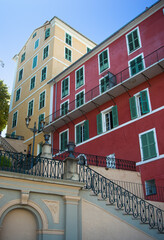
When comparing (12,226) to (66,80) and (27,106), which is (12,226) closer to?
(66,80)

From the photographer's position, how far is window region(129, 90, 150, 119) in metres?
16.6

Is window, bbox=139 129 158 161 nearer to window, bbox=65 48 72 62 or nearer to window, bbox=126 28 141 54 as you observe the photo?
window, bbox=126 28 141 54

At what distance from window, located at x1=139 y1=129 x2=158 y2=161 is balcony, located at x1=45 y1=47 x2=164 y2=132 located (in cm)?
372

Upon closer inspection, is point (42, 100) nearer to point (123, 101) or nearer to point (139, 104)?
point (123, 101)

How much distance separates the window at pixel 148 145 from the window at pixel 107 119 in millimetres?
2855

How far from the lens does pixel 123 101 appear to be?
1853 cm

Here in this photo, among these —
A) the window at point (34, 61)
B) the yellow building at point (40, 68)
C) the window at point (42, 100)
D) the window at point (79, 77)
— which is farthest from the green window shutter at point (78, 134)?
the window at point (34, 61)

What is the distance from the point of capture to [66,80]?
25484mm

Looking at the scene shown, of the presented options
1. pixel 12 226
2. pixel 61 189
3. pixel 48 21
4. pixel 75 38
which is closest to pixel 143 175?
pixel 61 189

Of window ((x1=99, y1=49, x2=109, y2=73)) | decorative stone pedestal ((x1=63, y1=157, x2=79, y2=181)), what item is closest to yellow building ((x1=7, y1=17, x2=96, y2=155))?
window ((x1=99, y1=49, x2=109, y2=73))

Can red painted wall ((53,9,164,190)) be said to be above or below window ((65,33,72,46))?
below

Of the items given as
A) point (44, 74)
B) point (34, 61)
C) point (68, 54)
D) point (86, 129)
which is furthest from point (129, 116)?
point (34, 61)

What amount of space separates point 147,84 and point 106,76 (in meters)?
4.26

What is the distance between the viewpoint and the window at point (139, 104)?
1662 centimetres
